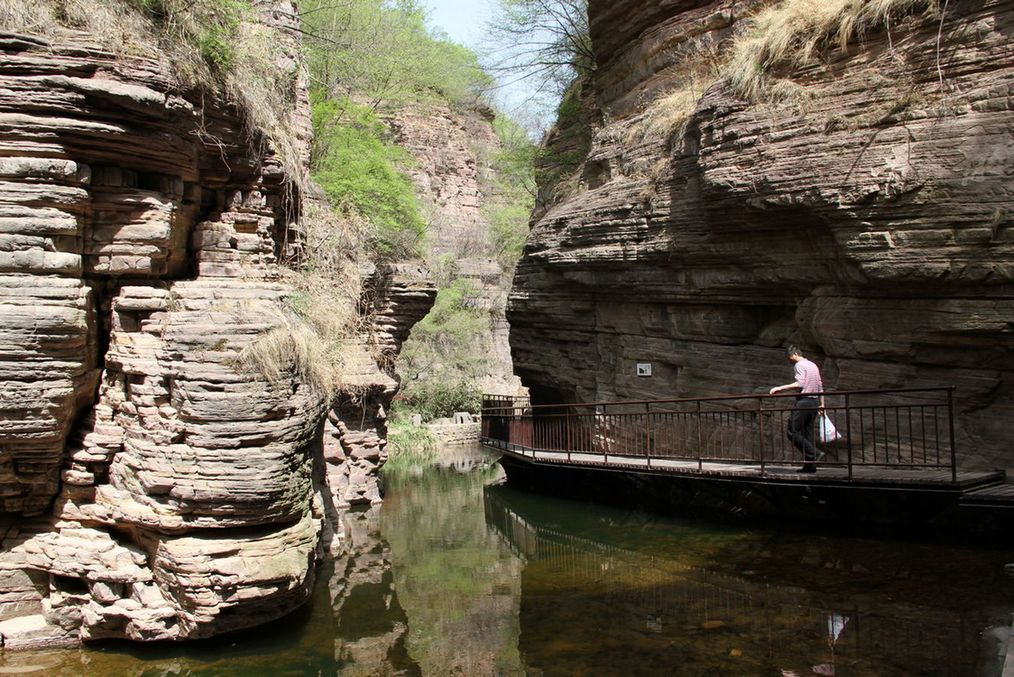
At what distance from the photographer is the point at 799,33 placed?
462 inches

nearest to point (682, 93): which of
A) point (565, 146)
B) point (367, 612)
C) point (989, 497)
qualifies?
point (565, 146)

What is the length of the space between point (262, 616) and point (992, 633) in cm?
635

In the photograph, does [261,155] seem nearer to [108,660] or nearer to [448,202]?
[108,660]

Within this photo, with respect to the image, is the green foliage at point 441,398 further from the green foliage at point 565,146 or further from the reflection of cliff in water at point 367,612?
the reflection of cliff in water at point 367,612

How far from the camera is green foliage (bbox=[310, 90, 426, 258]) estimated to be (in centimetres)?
1795

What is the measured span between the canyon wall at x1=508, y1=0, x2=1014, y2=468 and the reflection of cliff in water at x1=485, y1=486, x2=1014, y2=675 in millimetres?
2545

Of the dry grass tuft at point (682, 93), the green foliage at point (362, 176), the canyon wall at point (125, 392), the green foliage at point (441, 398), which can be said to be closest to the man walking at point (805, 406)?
the dry grass tuft at point (682, 93)

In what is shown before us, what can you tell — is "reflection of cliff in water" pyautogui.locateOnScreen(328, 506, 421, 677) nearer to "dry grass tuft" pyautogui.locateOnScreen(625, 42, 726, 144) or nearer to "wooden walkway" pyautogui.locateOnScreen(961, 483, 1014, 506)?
"wooden walkway" pyautogui.locateOnScreen(961, 483, 1014, 506)

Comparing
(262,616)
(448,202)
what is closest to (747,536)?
(262,616)

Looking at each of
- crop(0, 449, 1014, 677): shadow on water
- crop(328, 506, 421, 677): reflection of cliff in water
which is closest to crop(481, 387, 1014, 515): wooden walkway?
crop(0, 449, 1014, 677): shadow on water

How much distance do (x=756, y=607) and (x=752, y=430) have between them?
5280 millimetres

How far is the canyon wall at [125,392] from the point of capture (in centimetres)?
732

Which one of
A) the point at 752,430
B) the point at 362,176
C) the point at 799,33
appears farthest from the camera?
the point at 362,176

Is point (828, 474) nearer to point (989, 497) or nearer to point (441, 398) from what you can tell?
point (989, 497)
